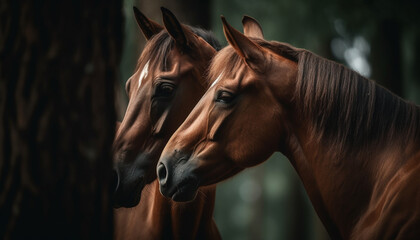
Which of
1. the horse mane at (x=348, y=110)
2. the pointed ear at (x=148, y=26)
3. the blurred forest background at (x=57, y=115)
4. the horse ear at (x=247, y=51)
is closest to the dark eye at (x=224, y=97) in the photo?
the horse ear at (x=247, y=51)

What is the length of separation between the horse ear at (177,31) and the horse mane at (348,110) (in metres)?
1.35

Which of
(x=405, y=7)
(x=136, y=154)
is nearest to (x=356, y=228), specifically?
(x=136, y=154)

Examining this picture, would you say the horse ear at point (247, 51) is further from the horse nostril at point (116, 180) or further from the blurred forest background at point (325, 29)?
the blurred forest background at point (325, 29)

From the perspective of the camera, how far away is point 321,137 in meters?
3.38

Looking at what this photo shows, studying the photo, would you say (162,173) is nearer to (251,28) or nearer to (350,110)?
(350,110)

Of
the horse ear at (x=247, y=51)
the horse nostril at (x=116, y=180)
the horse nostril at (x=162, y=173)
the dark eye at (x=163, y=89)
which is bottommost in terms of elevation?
the horse nostril at (x=116, y=180)

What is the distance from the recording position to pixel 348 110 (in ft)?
11.0

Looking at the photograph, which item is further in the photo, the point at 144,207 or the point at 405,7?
the point at 405,7

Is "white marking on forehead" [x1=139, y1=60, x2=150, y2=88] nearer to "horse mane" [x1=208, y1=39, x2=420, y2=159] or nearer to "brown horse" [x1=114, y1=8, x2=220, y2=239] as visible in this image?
"brown horse" [x1=114, y1=8, x2=220, y2=239]

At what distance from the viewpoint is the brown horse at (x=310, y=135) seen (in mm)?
3256

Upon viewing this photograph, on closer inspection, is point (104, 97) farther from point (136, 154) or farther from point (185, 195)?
point (136, 154)

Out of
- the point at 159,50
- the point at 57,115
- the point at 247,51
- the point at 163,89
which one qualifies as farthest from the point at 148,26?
the point at 57,115

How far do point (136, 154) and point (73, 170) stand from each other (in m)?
1.85

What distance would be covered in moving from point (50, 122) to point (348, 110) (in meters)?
2.08
